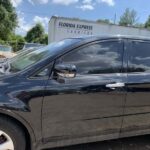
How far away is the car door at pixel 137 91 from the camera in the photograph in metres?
4.11

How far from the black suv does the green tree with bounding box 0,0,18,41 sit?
4346 cm

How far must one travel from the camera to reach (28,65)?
3729 mm

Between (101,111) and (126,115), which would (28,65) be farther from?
(126,115)

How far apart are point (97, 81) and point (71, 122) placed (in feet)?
1.89

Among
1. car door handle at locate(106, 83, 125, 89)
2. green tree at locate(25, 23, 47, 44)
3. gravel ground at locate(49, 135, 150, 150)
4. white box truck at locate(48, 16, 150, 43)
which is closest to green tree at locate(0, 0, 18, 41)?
green tree at locate(25, 23, 47, 44)

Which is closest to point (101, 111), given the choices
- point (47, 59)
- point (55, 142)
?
point (55, 142)

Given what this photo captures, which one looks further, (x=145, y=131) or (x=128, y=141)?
(x=128, y=141)

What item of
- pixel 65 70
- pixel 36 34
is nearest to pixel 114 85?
pixel 65 70

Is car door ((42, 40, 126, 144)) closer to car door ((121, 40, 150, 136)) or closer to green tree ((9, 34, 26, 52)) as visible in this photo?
car door ((121, 40, 150, 136))

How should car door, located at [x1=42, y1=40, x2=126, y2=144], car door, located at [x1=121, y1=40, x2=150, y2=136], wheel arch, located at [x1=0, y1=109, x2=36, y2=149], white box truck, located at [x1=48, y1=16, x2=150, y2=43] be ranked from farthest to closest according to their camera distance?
white box truck, located at [x1=48, y1=16, x2=150, y2=43], car door, located at [x1=121, y1=40, x2=150, y2=136], car door, located at [x1=42, y1=40, x2=126, y2=144], wheel arch, located at [x1=0, y1=109, x2=36, y2=149]

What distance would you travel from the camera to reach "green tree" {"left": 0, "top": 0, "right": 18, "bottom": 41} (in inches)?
1811

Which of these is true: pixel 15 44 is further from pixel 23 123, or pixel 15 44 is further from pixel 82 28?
pixel 23 123

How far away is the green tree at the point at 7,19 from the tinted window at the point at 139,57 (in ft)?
142

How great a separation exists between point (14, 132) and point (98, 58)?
135 cm
